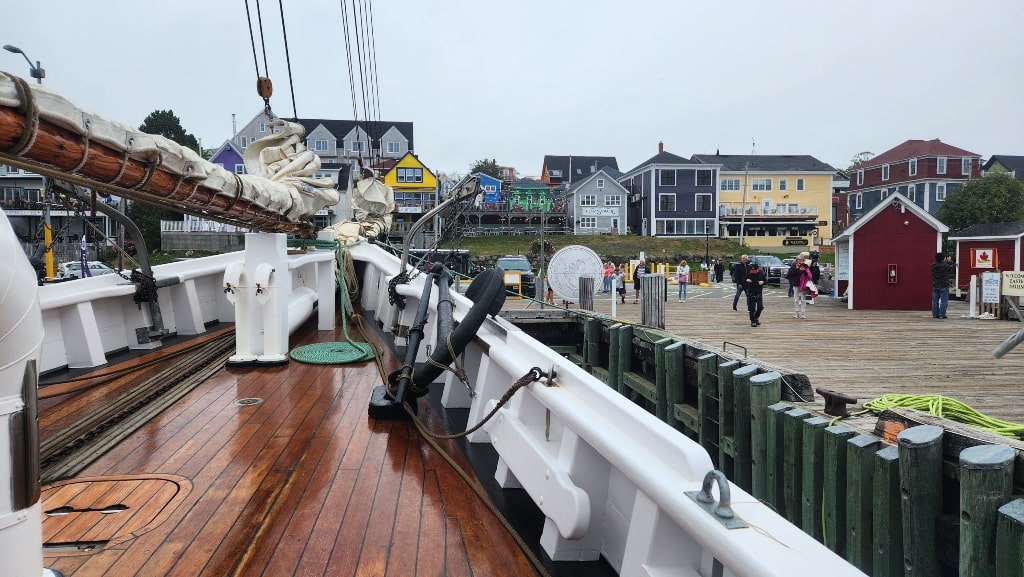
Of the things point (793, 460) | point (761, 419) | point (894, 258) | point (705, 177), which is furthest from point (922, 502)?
point (705, 177)

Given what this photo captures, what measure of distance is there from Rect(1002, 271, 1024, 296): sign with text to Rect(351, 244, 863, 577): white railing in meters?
12.6

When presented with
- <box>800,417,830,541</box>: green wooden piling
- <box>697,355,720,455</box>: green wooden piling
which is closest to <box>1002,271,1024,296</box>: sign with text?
<box>697,355,720,455</box>: green wooden piling

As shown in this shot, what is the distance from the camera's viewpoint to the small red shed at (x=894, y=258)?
50.8 feet

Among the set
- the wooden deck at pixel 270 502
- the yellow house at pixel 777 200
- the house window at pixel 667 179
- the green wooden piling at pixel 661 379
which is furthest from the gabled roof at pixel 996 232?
the yellow house at pixel 777 200

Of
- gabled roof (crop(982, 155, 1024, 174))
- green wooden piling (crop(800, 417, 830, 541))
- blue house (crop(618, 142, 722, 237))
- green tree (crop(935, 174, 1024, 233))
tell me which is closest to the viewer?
green wooden piling (crop(800, 417, 830, 541))

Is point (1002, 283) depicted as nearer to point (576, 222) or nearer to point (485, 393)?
point (485, 393)

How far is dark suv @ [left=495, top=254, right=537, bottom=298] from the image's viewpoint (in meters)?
18.7

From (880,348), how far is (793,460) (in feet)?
17.7

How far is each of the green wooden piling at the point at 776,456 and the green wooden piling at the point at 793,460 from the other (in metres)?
0.13

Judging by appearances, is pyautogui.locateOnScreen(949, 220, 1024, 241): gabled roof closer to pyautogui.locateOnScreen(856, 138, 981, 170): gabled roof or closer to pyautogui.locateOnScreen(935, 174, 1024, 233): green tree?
pyautogui.locateOnScreen(935, 174, 1024, 233): green tree

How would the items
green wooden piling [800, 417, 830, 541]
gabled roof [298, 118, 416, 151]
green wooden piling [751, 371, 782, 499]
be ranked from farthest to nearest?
gabled roof [298, 118, 416, 151] → green wooden piling [751, 371, 782, 499] → green wooden piling [800, 417, 830, 541]

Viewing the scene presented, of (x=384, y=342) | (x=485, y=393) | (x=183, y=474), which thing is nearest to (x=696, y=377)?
(x=384, y=342)

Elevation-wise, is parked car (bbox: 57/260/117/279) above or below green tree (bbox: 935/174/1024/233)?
below

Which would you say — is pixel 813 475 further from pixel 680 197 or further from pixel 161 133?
pixel 161 133
